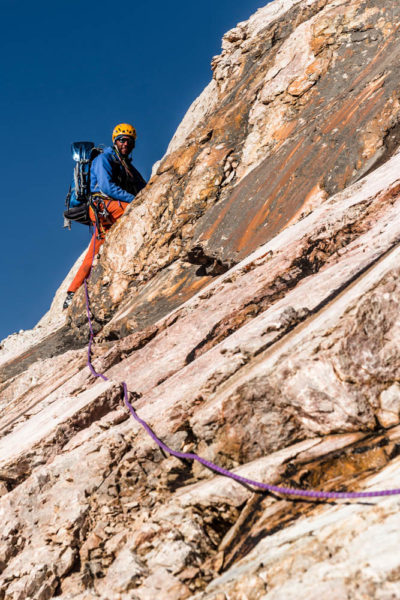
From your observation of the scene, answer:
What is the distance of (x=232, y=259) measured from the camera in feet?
35.6

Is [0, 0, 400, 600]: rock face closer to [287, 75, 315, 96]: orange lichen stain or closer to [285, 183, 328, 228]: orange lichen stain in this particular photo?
[285, 183, 328, 228]: orange lichen stain

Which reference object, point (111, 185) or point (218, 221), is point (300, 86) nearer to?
point (218, 221)

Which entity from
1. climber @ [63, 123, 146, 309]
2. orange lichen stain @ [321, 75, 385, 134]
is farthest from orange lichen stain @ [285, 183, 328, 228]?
climber @ [63, 123, 146, 309]

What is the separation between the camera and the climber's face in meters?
18.4

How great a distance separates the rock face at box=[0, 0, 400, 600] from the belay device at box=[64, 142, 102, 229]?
6568mm

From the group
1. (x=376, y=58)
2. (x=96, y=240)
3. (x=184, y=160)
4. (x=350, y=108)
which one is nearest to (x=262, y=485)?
(x=350, y=108)

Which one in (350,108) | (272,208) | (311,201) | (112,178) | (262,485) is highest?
(112,178)

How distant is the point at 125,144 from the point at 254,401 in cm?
1533

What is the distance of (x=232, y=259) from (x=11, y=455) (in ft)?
19.9

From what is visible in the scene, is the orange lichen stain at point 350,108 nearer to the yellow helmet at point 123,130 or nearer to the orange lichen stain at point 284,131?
the orange lichen stain at point 284,131

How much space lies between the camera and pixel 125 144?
60.3 ft

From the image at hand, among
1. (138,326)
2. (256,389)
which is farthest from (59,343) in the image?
(256,389)

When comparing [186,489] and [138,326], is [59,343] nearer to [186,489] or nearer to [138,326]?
[138,326]

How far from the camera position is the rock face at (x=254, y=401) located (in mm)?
4078
